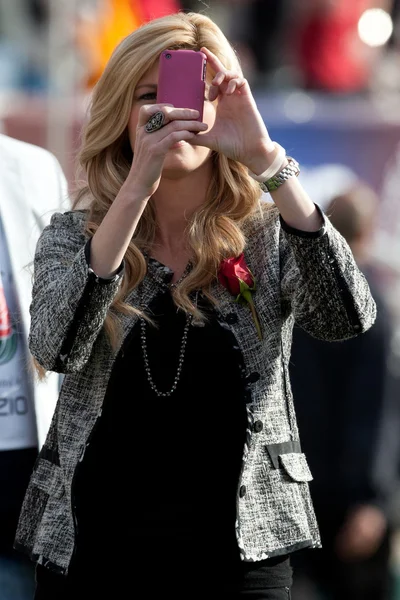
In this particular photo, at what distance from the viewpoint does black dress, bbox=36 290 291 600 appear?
211 centimetres

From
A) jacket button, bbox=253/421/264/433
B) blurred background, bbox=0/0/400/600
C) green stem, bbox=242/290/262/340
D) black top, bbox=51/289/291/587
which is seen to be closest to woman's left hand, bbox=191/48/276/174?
green stem, bbox=242/290/262/340

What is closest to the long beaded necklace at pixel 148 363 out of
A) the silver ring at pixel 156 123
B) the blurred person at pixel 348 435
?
the silver ring at pixel 156 123

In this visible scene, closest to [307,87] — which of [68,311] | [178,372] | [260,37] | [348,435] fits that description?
[260,37]

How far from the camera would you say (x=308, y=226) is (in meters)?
2.05

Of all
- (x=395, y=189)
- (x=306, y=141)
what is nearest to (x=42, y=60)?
(x=306, y=141)

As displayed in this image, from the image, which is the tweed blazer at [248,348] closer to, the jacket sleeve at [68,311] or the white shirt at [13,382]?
the jacket sleeve at [68,311]

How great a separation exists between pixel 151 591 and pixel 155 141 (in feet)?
2.69

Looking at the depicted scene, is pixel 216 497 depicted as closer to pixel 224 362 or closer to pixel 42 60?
pixel 224 362

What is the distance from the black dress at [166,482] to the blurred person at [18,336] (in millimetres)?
446

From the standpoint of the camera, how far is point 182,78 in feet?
6.83

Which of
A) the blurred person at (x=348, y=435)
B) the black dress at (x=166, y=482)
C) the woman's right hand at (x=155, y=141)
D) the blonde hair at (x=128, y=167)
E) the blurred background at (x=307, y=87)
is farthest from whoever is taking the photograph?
the blurred background at (x=307, y=87)

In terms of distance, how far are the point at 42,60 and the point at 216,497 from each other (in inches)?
186

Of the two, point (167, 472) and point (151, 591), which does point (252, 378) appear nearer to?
point (167, 472)

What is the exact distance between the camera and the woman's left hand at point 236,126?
2.09 meters
